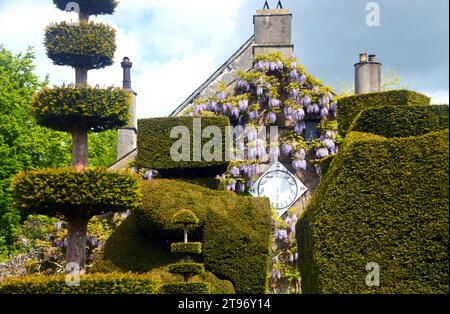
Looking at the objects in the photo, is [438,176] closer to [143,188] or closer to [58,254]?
[143,188]

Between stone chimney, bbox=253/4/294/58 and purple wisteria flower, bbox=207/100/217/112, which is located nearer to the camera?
purple wisteria flower, bbox=207/100/217/112

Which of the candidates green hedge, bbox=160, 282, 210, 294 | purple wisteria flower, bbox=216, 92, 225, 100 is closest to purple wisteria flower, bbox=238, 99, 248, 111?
purple wisteria flower, bbox=216, 92, 225, 100

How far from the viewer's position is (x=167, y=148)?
1611cm

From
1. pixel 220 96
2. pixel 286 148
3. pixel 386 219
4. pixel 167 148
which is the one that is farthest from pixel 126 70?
pixel 386 219

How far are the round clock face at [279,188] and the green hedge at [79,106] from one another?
8.97 meters

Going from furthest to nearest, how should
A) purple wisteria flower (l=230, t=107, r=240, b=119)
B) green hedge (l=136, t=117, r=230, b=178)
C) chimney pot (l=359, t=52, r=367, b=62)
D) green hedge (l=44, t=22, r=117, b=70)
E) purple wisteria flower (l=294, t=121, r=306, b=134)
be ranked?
chimney pot (l=359, t=52, r=367, b=62) → purple wisteria flower (l=294, t=121, r=306, b=134) → purple wisteria flower (l=230, t=107, r=240, b=119) → green hedge (l=136, t=117, r=230, b=178) → green hedge (l=44, t=22, r=117, b=70)

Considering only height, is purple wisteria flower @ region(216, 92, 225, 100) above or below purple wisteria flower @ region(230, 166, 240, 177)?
above

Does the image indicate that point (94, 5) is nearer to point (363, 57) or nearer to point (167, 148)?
point (167, 148)

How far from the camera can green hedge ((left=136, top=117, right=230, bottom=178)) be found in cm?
1606

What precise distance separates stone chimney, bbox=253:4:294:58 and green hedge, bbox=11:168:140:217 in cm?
→ 1158

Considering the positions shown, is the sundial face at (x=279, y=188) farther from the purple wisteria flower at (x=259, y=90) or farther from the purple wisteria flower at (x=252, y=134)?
the purple wisteria flower at (x=259, y=90)

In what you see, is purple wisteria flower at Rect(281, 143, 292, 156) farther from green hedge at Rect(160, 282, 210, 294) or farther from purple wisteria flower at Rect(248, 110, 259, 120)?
green hedge at Rect(160, 282, 210, 294)
